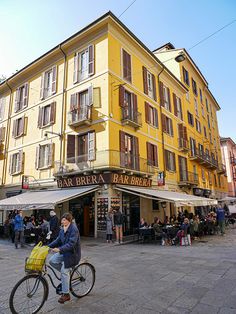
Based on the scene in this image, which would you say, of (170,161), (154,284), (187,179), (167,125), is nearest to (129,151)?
(170,161)

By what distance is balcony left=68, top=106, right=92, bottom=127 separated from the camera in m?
14.7

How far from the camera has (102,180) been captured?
528 inches

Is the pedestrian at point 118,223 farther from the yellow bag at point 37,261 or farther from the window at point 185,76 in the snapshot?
the window at point 185,76

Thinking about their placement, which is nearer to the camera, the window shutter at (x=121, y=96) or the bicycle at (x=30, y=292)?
the bicycle at (x=30, y=292)

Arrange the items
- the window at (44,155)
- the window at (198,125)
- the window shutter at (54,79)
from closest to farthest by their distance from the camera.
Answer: the window at (44,155) < the window shutter at (54,79) < the window at (198,125)

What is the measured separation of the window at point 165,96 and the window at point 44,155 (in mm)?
10302

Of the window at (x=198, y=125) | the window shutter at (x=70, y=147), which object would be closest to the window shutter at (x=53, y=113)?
the window shutter at (x=70, y=147)

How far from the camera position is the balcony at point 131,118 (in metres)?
15.1

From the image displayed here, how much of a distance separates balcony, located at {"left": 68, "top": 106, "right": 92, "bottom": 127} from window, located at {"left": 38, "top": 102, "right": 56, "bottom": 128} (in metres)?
2.20

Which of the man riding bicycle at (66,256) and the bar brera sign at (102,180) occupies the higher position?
the bar brera sign at (102,180)

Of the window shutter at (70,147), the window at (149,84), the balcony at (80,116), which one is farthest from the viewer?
the window at (149,84)

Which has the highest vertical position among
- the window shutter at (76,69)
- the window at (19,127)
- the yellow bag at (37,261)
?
the window shutter at (76,69)

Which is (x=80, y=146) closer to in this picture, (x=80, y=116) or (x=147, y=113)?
(x=80, y=116)

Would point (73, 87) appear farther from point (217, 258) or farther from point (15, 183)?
→ point (217, 258)
